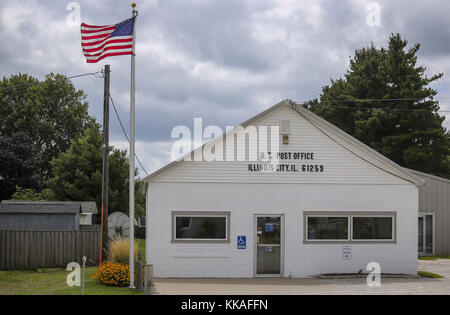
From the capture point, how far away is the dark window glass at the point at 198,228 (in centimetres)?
1969

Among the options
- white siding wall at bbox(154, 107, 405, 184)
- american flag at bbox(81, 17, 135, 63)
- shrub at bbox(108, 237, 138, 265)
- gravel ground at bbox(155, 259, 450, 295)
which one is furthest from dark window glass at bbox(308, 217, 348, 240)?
american flag at bbox(81, 17, 135, 63)

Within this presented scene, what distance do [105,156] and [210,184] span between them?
17.9ft

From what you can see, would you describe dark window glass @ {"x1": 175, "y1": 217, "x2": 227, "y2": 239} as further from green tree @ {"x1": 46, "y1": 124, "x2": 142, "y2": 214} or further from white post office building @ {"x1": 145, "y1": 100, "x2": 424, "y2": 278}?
green tree @ {"x1": 46, "y1": 124, "x2": 142, "y2": 214}

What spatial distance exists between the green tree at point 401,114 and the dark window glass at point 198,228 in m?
27.0

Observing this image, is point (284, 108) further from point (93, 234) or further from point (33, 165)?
point (33, 165)

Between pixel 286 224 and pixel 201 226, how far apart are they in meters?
2.85

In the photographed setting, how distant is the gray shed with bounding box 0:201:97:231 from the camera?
1156 inches

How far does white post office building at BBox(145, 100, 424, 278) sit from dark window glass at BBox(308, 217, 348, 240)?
0.11ft

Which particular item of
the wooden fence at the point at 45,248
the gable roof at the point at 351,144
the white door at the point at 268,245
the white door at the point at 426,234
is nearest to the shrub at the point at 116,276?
the white door at the point at 268,245

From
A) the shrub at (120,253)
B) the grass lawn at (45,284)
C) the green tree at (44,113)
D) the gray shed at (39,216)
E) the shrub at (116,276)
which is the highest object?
the green tree at (44,113)

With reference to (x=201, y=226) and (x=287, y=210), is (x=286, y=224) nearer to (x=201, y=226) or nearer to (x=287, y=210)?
(x=287, y=210)

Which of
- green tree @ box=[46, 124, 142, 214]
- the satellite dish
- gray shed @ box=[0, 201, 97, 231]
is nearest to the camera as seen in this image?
gray shed @ box=[0, 201, 97, 231]

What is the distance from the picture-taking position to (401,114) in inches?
1738

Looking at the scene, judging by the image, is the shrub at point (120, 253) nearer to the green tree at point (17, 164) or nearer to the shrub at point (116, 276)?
the shrub at point (116, 276)
